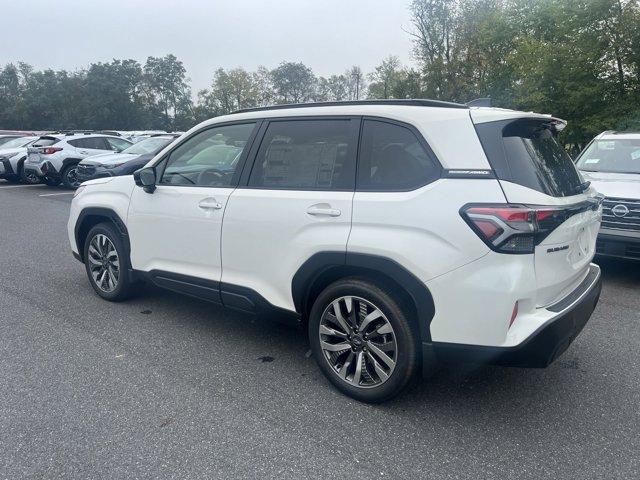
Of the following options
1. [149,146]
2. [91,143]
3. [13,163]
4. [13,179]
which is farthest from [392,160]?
[13,179]

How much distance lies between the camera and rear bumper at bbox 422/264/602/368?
2602mm

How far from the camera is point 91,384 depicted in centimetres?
329

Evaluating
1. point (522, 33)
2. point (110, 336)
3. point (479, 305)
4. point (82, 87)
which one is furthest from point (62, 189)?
point (82, 87)

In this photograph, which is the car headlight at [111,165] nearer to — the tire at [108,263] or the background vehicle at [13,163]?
the background vehicle at [13,163]

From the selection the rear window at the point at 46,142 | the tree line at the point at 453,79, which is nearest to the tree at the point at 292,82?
the tree line at the point at 453,79

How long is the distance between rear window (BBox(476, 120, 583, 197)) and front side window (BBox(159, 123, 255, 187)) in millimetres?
1770

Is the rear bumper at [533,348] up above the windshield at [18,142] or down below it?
below

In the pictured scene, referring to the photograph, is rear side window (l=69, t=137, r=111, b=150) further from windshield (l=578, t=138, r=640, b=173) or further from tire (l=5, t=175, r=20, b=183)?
windshield (l=578, t=138, r=640, b=173)

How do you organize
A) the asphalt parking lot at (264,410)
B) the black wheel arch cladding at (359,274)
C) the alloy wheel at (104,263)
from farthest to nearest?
the alloy wheel at (104,263)
the black wheel arch cladding at (359,274)
the asphalt parking lot at (264,410)

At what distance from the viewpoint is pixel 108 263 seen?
480 centimetres

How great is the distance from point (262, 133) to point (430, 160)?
1.37 metres

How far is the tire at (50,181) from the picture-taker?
15038 mm

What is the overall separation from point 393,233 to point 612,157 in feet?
17.7

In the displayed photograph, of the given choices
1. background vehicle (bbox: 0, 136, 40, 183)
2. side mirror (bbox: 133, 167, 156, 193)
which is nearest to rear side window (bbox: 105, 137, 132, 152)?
background vehicle (bbox: 0, 136, 40, 183)
